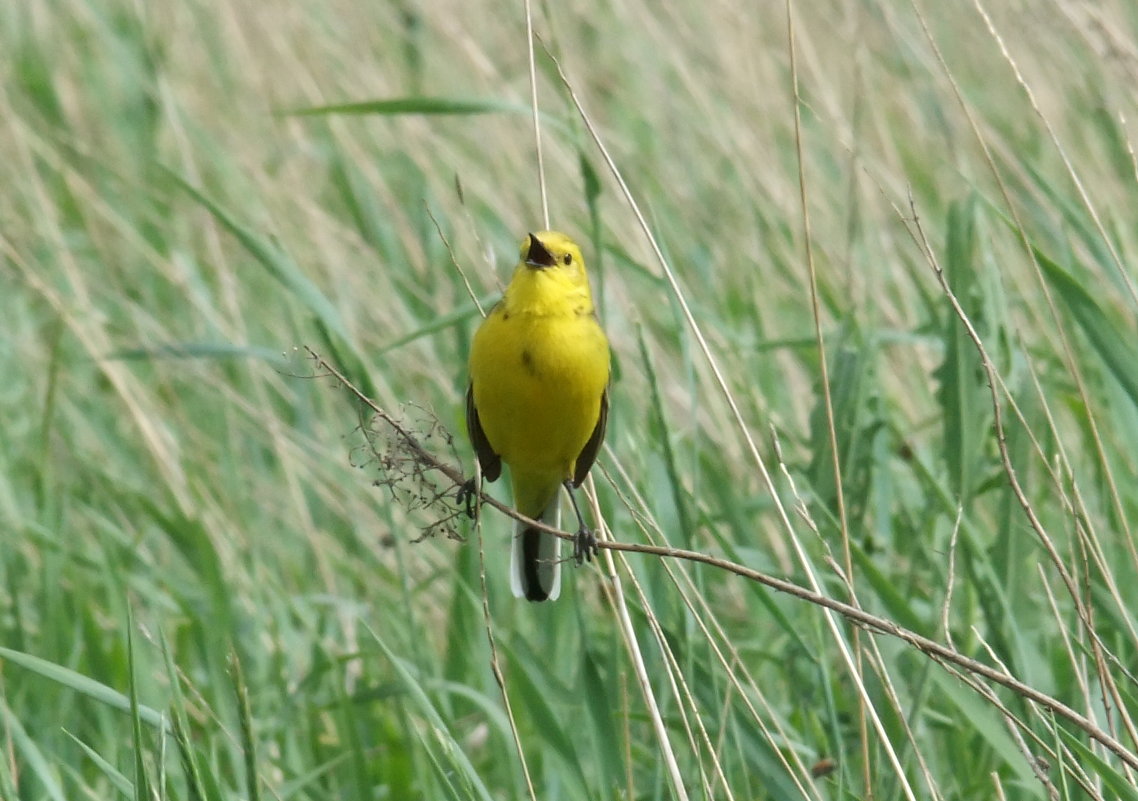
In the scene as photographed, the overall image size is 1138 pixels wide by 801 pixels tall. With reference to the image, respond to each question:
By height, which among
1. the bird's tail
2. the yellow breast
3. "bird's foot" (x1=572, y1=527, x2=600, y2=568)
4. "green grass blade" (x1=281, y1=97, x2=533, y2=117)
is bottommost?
the bird's tail

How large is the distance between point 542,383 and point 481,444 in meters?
0.31

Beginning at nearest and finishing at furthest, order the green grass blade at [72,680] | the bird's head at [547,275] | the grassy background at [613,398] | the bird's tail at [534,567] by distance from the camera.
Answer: the green grass blade at [72,680] → the grassy background at [613,398] → the bird's head at [547,275] → the bird's tail at [534,567]

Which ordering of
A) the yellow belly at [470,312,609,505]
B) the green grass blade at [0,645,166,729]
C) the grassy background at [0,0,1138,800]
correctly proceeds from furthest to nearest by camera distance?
the yellow belly at [470,312,609,505]
the grassy background at [0,0,1138,800]
the green grass blade at [0,645,166,729]

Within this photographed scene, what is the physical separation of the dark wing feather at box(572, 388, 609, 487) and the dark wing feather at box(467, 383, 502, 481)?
0.17 metres

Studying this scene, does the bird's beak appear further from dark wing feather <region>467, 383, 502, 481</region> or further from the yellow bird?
dark wing feather <region>467, 383, 502, 481</region>

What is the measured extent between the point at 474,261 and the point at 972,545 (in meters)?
2.14

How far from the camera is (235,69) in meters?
5.88

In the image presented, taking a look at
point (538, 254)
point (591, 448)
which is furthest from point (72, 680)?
point (538, 254)

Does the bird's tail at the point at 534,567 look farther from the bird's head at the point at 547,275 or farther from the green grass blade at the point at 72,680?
the green grass blade at the point at 72,680

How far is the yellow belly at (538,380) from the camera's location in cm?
291

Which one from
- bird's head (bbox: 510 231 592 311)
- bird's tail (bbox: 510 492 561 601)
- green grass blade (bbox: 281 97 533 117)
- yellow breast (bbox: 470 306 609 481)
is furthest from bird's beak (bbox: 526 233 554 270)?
bird's tail (bbox: 510 492 561 601)

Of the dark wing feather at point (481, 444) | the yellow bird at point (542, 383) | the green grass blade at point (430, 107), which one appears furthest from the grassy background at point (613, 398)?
the dark wing feather at point (481, 444)

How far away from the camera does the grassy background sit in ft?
9.14

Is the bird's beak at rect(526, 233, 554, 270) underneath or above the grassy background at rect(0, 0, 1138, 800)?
above
